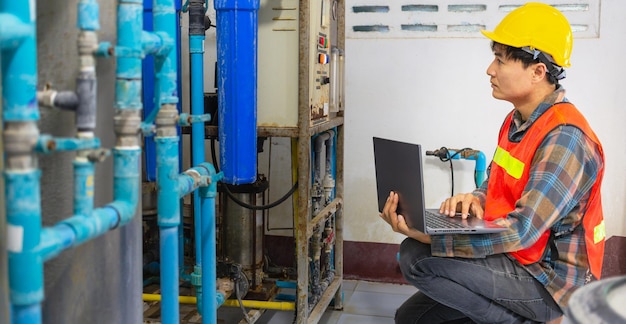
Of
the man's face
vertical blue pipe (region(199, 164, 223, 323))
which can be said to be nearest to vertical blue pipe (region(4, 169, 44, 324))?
vertical blue pipe (region(199, 164, 223, 323))

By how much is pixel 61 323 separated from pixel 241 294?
Result: 1.28 metres

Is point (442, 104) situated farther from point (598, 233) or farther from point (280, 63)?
point (598, 233)

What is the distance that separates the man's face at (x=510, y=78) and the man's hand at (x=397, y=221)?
445 mm

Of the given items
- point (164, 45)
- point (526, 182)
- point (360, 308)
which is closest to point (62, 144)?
point (164, 45)

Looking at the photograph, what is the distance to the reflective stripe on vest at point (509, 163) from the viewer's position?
195 centimetres

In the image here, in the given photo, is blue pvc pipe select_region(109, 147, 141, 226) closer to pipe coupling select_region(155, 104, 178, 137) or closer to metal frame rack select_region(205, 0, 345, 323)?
pipe coupling select_region(155, 104, 178, 137)

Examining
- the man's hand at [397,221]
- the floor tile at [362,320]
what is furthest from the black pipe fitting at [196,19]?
the floor tile at [362,320]

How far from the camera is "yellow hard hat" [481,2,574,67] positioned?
1965 millimetres

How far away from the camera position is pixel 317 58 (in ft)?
7.58

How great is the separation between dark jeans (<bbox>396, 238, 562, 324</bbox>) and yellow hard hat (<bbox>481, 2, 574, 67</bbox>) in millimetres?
612

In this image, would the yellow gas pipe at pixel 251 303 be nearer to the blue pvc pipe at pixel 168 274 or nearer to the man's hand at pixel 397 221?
the man's hand at pixel 397 221

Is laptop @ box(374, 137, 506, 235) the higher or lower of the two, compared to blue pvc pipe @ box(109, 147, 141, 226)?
lower

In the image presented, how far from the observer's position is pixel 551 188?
178 centimetres

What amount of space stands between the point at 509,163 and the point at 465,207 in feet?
0.60
